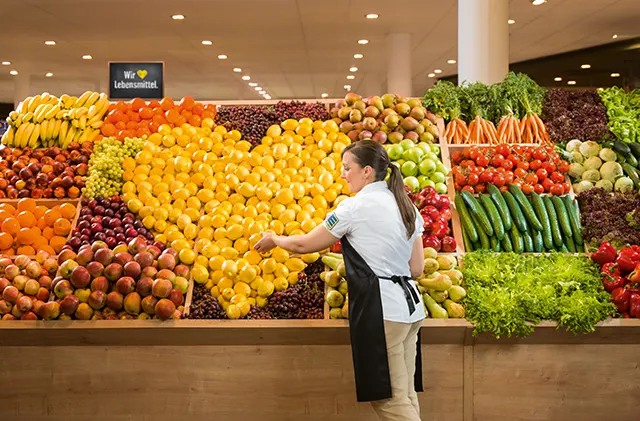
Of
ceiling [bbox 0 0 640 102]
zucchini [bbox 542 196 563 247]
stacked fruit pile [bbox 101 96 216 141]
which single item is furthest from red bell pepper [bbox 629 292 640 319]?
ceiling [bbox 0 0 640 102]

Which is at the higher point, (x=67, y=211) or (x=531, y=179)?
(x=531, y=179)

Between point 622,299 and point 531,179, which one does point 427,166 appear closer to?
point 531,179

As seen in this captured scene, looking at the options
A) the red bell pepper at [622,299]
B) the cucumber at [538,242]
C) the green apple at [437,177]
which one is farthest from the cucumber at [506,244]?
the red bell pepper at [622,299]

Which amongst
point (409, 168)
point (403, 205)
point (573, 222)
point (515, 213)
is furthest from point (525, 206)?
point (403, 205)

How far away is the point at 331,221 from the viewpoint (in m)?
3.10

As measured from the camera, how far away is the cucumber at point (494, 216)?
14.4ft

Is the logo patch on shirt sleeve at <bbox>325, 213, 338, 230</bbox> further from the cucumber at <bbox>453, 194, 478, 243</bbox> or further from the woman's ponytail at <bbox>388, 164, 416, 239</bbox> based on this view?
the cucumber at <bbox>453, 194, 478, 243</bbox>

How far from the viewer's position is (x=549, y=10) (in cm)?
1070

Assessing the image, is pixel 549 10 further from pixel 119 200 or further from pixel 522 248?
pixel 119 200

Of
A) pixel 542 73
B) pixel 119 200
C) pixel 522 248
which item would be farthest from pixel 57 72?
pixel 522 248

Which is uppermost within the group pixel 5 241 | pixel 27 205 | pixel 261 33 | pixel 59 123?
pixel 261 33

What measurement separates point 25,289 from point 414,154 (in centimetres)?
247

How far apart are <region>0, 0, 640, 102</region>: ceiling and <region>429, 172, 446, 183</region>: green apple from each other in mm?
6376

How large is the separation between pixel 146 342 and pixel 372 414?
1298mm
